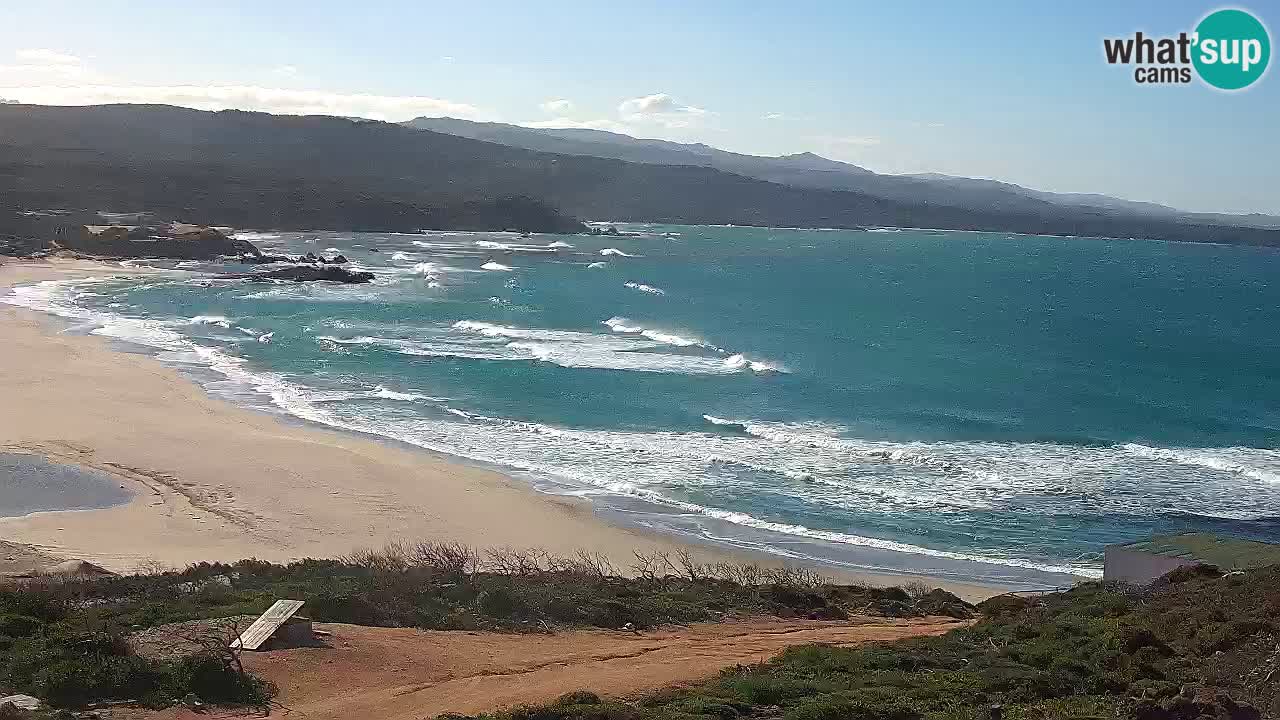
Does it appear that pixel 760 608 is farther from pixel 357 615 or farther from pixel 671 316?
pixel 671 316

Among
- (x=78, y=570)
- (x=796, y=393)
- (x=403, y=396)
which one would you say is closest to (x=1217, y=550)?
(x=78, y=570)

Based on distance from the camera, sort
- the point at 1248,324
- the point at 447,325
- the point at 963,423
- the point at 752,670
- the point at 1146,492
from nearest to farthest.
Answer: the point at 752,670 < the point at 1146,492 < the point at 963,423 < the point at 447,325 < the point at 1248,324

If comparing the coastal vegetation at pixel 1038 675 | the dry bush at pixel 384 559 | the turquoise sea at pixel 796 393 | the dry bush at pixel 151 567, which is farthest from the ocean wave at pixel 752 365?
the coastal vegetation at pixel 1038 675

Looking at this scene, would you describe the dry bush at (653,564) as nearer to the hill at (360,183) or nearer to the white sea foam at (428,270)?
the white sea foam at (428,270)

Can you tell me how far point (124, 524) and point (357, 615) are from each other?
30.2 feet

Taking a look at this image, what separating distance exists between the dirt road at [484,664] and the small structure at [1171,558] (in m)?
4.17

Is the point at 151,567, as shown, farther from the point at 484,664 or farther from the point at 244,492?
the point at 484,664

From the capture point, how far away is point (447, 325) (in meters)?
49.6

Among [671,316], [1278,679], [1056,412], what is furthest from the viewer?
[671,316]

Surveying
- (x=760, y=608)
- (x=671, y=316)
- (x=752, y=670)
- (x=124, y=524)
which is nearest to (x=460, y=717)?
(x=752, y=670)

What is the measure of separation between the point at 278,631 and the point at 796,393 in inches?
1023

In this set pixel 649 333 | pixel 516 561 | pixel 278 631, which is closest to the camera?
pixel 278 631

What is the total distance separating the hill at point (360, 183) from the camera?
375 feet

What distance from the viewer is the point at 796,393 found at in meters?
36.1
